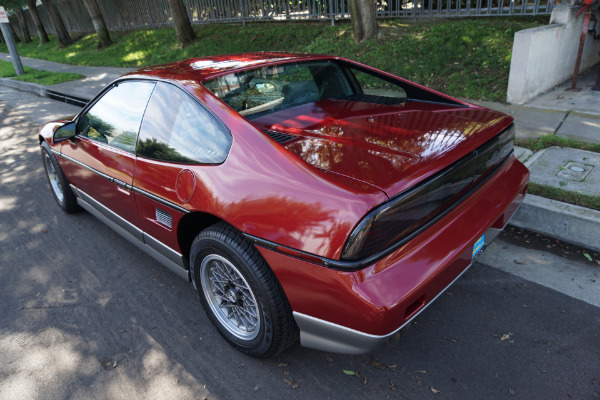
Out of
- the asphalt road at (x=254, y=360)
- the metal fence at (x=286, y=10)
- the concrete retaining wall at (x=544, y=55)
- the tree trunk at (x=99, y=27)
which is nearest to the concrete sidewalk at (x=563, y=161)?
the concrete retaining wall at (x=544, y=55)

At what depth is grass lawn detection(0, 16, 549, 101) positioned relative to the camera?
24.0 feet

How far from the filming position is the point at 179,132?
2.67 metres

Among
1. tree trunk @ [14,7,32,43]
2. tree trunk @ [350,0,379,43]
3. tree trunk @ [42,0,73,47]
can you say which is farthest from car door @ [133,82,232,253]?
tree trunk @ [14,7,32,43]

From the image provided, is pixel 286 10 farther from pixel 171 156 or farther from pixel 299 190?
pixel 299 190

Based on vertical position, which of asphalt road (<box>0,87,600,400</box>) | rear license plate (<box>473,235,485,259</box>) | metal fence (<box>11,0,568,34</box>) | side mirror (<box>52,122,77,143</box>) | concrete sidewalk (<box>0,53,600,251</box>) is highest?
metal fence (<box>11,0,568,34</box>)

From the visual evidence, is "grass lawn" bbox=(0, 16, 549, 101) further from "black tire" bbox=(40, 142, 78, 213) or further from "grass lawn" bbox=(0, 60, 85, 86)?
"black tire" bbox=(40, 142, 78, 213)

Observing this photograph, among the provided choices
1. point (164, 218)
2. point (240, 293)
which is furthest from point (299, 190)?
point (164, 218)

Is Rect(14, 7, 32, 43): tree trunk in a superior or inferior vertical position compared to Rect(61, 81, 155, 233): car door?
superior

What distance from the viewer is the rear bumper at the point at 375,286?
1878 mm

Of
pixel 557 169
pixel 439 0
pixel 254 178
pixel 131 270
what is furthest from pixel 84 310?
pixel 439 0

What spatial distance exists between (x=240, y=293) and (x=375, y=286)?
3.06ft

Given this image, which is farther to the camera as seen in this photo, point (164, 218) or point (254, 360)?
point (164, 218)

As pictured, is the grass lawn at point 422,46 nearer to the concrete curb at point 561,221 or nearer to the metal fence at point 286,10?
the metal fence at point 286,10

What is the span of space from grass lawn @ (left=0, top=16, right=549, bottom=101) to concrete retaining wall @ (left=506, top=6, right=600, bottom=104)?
386 mm
